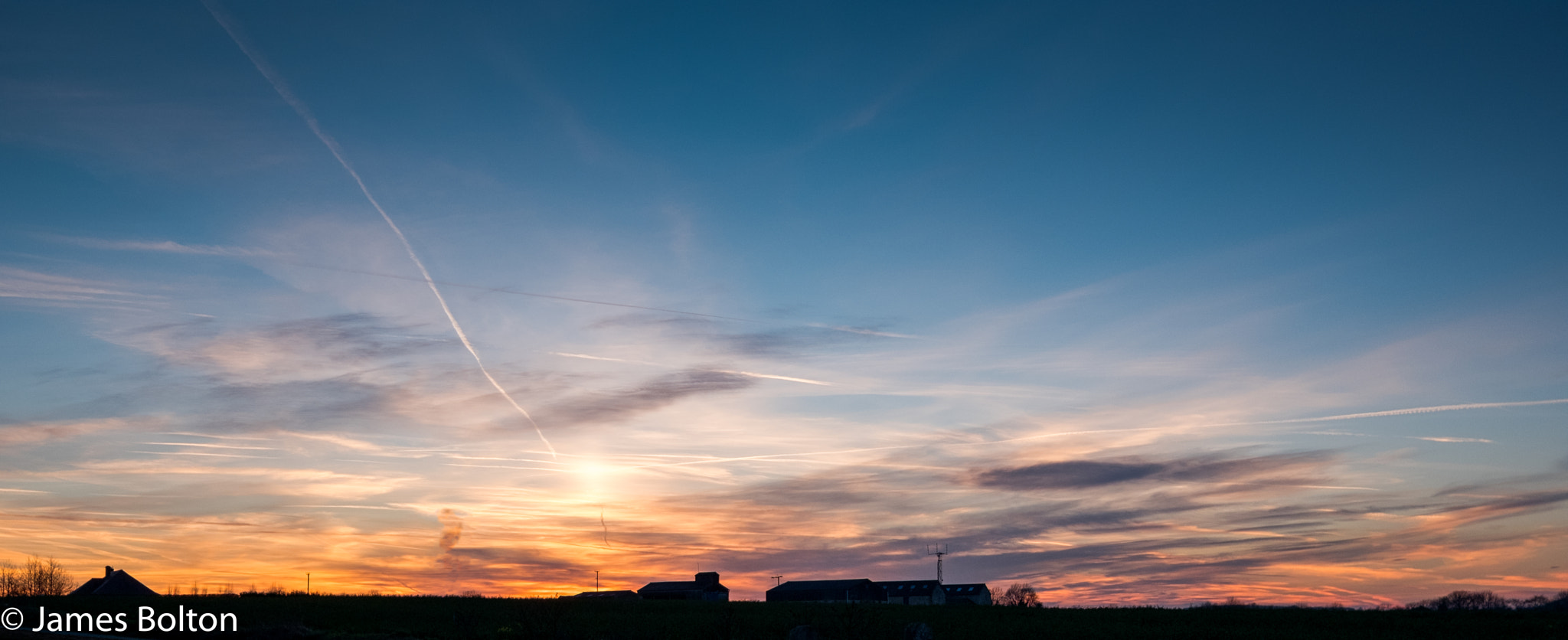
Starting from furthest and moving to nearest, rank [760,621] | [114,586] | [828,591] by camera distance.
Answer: [828,591], [114,586], [760,621]

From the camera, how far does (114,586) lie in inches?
5002

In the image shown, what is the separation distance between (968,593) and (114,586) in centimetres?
Result: 12155

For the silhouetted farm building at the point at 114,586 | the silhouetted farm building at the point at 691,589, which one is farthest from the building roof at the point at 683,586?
the silhouetted farm building at the point at 114,586

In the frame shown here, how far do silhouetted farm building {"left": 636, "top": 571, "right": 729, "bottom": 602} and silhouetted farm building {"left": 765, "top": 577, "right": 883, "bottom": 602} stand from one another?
9102 millimetres

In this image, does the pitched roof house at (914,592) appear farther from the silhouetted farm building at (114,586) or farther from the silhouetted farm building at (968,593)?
the silhouetted farm building at (114,586)

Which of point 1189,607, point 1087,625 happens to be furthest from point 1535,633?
point 1189,607

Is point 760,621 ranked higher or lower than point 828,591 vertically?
higher

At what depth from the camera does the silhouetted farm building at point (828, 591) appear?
157 m

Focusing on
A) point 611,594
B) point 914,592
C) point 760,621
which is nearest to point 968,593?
point 914,592

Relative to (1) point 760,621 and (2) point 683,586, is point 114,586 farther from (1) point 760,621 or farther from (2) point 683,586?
(1) point 760,621

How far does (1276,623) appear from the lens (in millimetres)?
62469

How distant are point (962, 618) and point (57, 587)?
11480 cm

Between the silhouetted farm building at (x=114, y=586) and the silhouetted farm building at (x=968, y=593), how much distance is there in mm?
113700

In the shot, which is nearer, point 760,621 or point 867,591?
point 760,621
